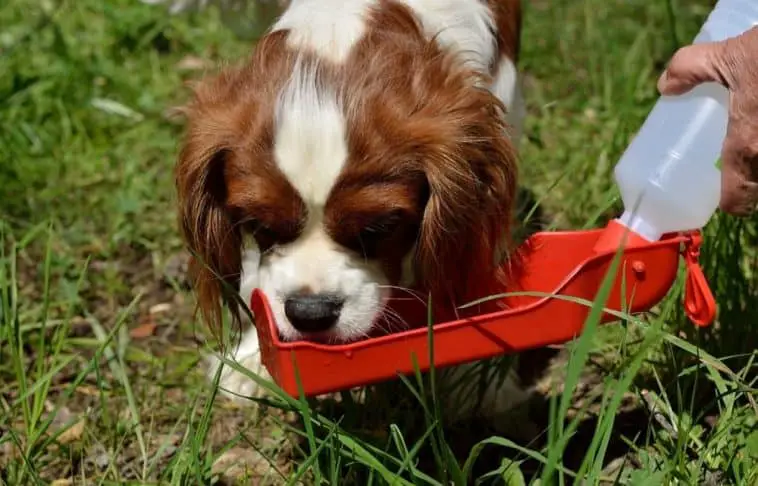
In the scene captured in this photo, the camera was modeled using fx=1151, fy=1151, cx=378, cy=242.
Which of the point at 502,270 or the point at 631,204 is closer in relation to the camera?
the point at 631,204

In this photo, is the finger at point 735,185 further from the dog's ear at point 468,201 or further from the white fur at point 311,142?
the white fur at point 311,142

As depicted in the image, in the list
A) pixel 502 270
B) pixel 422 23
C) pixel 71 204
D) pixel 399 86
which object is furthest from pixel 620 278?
pixel 71 204

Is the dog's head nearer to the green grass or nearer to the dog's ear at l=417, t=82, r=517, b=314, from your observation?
the dog's ear at l=417, t=82, r=517, b=314

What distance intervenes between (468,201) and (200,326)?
1.10 metres

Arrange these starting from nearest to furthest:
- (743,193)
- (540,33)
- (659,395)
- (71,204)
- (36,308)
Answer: (743,193), (659,395), (36,308), (71,204), (540,33)

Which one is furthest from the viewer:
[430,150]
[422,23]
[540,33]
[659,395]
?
[540,33]

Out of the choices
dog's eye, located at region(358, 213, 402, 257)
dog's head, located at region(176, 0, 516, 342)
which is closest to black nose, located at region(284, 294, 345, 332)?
dog's head, located at region(176, 0, 516, 342)

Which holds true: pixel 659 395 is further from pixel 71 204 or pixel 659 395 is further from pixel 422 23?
pixel 71 204

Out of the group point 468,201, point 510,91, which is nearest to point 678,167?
point 468,201

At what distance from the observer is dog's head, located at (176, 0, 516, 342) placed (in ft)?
8.24

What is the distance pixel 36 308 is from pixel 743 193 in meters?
2.07

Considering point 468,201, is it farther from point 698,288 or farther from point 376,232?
point 698,288

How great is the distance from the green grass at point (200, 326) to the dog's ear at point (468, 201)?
247mm

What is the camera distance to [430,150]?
8.57 ft
